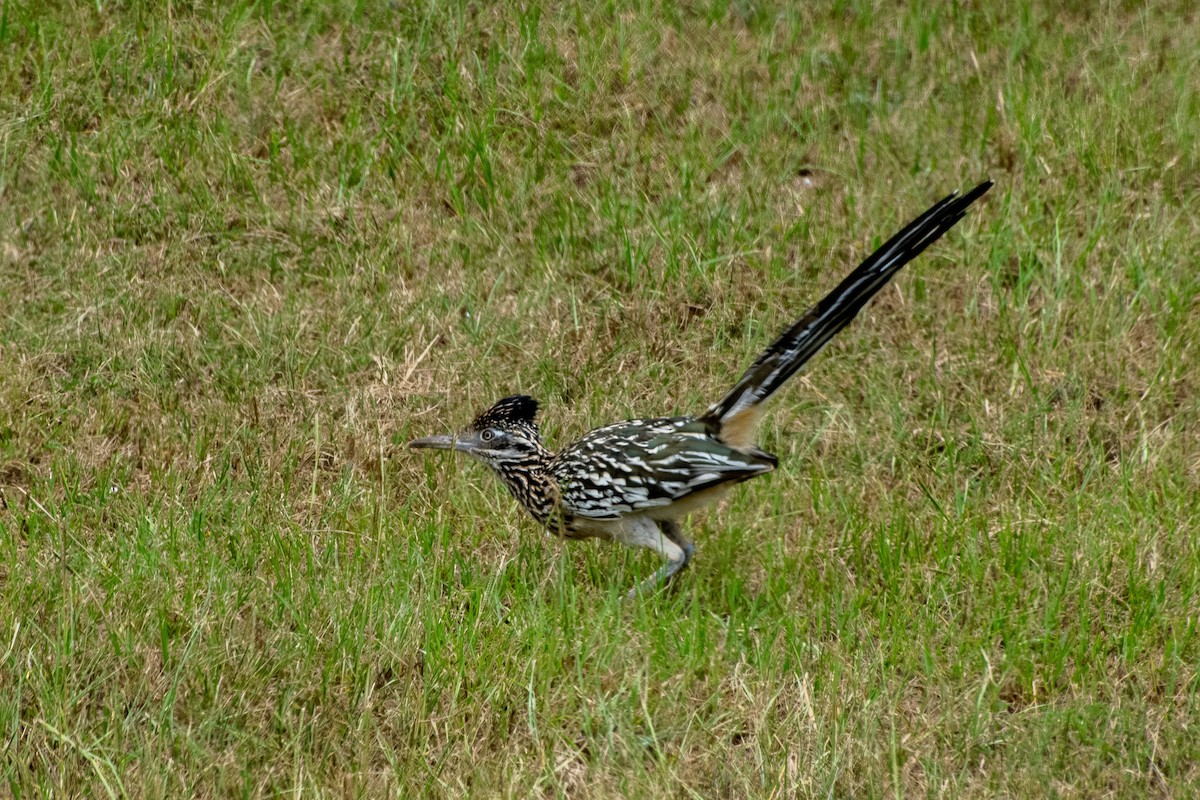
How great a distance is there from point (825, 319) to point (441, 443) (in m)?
1.78

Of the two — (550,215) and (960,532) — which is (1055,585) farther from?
(550,215)

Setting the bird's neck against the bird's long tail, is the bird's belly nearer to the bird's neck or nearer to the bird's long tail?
the bird's long tail

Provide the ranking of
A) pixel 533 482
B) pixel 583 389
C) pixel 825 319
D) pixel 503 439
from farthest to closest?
pixel 583 389
pixel 503 439
pixel 533 482
pixel 825 319

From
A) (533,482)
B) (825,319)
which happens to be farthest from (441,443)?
(825,319)

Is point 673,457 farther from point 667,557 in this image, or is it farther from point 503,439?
point 503,439

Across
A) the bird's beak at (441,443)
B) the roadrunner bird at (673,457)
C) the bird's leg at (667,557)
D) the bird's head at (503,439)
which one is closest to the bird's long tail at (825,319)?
the roadrunner bird at (673,457)

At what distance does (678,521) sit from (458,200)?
3.08m

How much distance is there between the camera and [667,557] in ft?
21.9

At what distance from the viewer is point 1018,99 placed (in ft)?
31.9

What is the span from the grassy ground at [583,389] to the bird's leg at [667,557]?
122 mm

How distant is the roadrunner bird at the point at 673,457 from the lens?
20.7 ft

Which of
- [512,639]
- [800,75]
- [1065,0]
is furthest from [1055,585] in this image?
[1065,0]

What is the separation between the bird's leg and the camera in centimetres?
650

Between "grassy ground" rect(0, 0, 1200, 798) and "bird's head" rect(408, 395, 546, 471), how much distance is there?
1.03 feet
